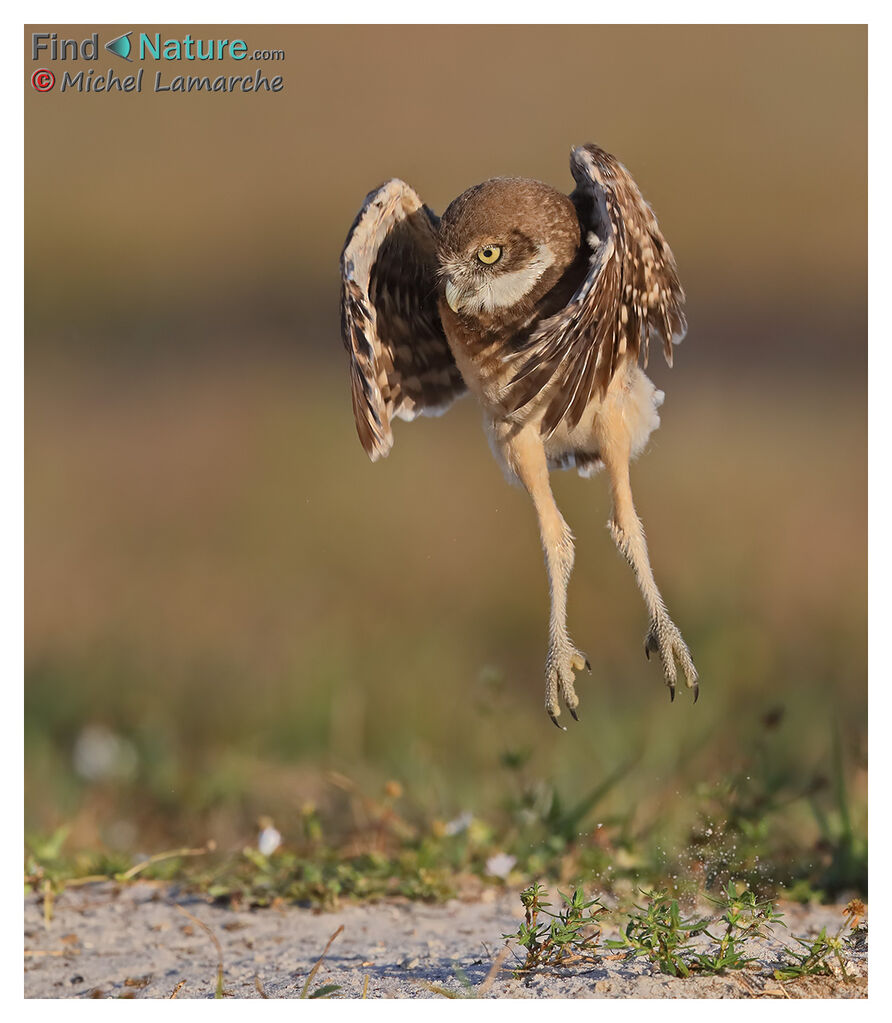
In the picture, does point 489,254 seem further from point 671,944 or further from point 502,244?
point 671,944

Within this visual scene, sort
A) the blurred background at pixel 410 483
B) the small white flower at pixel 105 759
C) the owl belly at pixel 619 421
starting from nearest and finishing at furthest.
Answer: the owl belly at pixel 619 421, the blurred background at pixel 410 483, the small white flower at pixel 105 759

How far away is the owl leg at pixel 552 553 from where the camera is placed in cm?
259

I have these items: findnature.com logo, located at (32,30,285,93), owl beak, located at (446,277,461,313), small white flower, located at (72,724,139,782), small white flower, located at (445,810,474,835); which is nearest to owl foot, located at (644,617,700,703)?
owl beak, located at (446,277,461,313)

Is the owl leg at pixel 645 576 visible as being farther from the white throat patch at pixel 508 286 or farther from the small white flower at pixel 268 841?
the small white flower at pixel 268 841

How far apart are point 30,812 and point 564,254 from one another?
3526 mm

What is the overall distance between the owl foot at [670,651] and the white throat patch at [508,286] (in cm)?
76

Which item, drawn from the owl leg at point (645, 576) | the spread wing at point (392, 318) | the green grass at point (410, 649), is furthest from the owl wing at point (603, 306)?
the green grass at point (410, 649)

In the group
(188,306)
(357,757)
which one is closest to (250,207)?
(188,306)

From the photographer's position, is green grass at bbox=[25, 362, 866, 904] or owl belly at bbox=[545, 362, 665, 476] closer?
owl belly at bbox=[545, 362, 665, 476]

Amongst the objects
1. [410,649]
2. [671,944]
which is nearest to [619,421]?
[671,944]

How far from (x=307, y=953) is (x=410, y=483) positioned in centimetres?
351

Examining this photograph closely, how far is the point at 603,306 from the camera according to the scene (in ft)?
8.14

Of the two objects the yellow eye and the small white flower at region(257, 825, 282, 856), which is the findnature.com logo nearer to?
the yellow eye

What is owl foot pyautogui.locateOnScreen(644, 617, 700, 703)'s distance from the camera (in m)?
2.55
